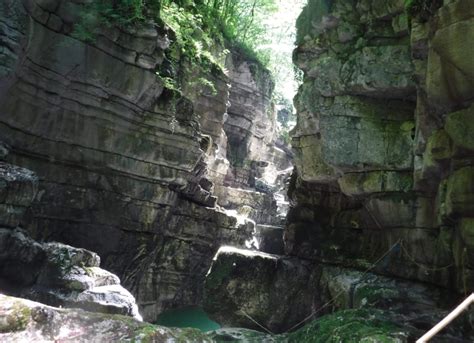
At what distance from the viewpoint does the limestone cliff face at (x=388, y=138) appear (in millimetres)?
7055

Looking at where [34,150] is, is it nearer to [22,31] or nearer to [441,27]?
[22,31]

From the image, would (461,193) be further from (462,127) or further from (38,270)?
(38,270)

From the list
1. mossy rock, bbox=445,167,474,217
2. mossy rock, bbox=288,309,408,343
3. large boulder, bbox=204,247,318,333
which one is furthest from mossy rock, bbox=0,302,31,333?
large boulder, bbox=204,247,318,333

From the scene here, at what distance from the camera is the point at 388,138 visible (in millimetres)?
10867

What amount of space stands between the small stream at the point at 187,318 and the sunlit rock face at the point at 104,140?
0.64 m

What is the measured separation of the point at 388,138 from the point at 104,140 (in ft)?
26.7

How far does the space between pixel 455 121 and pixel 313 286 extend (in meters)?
7.64

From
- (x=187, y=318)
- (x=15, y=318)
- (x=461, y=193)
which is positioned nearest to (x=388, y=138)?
(x=461, y=193)

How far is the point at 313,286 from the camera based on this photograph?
13.1 meters

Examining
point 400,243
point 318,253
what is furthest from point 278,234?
point 400,243

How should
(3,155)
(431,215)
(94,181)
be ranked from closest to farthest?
(3,155) < (431,215) < (94,181)

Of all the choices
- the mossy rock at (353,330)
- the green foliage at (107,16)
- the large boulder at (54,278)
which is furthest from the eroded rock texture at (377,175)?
the green foliage at (107,16)

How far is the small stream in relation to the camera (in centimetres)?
1689

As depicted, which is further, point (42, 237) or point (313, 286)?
point (313, 286)
